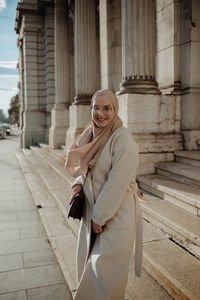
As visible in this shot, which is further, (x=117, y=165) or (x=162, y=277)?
(x=162, y=277)

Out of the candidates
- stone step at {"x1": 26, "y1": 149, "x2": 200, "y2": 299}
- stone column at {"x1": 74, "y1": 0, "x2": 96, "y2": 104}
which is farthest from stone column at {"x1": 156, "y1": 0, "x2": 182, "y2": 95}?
stone step at {"x1": 26, "y1": 149, "x2": 200, "y2": 299}

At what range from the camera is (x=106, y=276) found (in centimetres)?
203

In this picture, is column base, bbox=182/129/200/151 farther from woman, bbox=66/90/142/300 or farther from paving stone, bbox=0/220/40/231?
woman, bbox=66/90/142/300

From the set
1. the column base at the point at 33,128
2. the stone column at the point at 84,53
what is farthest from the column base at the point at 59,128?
the column base at the point at 33,128

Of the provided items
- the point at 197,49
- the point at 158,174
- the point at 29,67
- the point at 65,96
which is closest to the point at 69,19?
the point at 65,96

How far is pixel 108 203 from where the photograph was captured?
199 centimetres

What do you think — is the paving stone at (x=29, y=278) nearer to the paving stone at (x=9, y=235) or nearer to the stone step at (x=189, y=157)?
the paving stone at (x=9, y=235)

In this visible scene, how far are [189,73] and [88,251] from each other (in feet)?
15.0

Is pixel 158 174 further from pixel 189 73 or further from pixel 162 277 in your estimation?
pixel 162 277

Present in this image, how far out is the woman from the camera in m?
A: 2.00

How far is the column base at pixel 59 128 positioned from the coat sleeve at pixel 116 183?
11.0 m

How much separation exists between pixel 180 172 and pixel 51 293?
2.91m

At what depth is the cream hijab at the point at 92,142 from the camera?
84.5 inches

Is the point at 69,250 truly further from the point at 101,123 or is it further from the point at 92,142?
the point at 101,123
